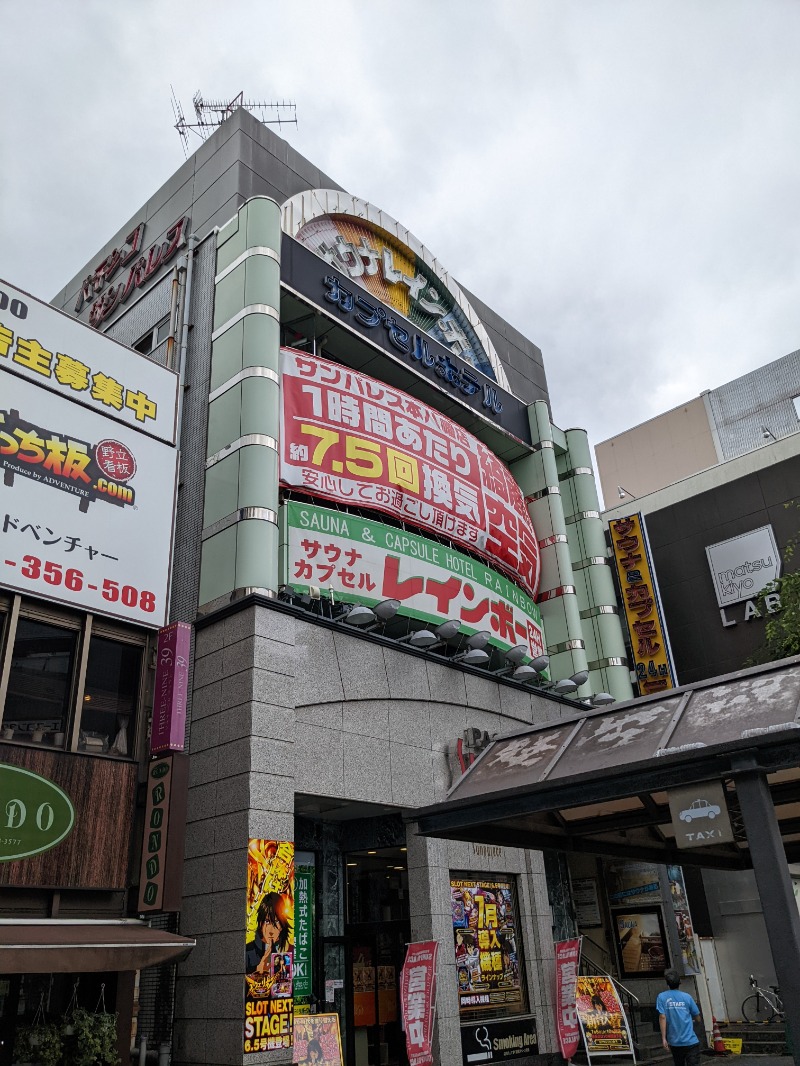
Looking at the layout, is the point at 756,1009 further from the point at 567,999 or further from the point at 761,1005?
the point at 567,999

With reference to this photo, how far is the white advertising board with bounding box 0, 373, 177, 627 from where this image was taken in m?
13.3

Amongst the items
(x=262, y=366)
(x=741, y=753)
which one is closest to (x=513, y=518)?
(x=262, y=366)

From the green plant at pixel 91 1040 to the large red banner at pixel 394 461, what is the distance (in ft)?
30.2

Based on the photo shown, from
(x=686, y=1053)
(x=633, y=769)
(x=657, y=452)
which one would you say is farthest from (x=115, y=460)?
(x=657, y=452)

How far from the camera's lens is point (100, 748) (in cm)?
1347

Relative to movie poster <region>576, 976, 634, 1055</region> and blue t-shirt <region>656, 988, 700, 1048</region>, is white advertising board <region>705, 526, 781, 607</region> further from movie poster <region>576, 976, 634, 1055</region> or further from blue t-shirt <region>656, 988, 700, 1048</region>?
blue t-shirt <region>656, 988, 700, 1048</region>

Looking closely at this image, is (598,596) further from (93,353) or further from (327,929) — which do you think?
(93,353)

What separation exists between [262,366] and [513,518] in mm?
8402

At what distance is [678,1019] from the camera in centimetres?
1147

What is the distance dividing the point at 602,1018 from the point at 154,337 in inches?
693

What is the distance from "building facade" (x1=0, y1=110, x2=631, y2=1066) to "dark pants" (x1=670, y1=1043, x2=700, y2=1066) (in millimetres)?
4446

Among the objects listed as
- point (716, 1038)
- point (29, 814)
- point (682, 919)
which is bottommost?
point (716, 1038)

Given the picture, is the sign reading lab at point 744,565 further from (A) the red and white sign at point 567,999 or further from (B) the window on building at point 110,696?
(B) the window on building at point 110,696

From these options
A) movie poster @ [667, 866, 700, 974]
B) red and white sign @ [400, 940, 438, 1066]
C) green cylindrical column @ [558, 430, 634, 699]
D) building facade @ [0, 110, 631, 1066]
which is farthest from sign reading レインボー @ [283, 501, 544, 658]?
movie poster @ [667, 866, 700, 974]
